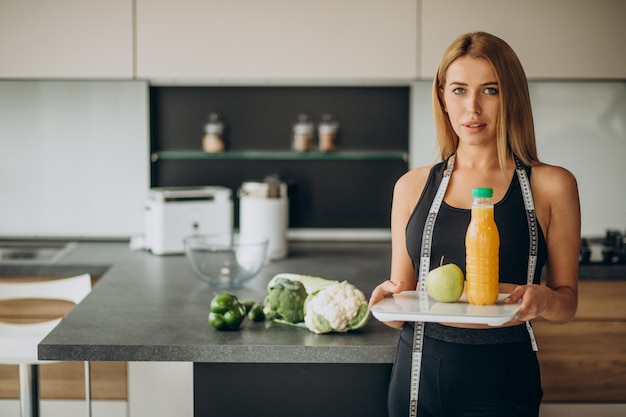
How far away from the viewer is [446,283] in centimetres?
160

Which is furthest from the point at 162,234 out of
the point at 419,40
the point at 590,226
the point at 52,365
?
the point at 590,226

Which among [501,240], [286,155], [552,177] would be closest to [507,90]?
[552,177]

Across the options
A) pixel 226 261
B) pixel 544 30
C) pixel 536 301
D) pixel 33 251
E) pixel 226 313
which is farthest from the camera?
pixel 33 251

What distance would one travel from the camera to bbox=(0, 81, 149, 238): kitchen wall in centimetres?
389

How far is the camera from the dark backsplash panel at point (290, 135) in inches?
155

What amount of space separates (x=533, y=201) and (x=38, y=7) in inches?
100

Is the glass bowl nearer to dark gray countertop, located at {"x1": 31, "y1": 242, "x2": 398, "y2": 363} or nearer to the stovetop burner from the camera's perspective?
dark gray countertop, located at {"x1": 31, "y1": 242, "x2": 398, "y2": 363}

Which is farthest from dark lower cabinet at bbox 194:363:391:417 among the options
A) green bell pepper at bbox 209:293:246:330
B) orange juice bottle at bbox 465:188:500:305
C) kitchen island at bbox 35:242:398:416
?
orange juice bottle at bbox 465:188:500:305

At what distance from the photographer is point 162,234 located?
349 cm

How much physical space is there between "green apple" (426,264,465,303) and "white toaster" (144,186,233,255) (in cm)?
205

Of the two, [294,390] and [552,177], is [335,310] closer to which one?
[294,390]

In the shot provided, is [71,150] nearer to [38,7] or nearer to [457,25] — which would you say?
[38,7]

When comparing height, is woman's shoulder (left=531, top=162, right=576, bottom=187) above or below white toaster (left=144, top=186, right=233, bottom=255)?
above

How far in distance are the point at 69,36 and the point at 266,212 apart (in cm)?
112
